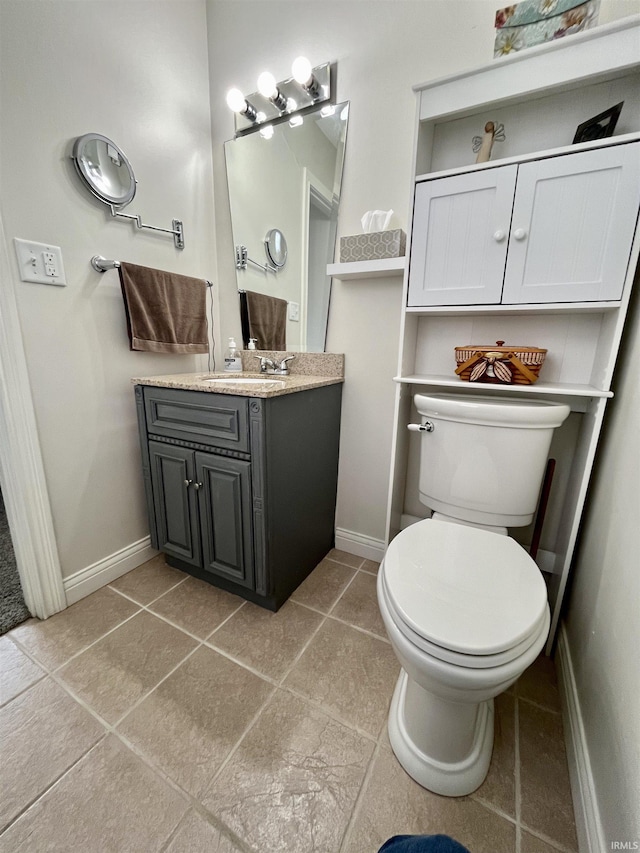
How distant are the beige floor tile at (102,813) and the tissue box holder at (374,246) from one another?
1.67 meters

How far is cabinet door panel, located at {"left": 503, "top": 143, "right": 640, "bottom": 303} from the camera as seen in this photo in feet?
2.96

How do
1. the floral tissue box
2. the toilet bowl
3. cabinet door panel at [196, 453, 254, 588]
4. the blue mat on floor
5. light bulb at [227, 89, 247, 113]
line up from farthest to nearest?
1. light bulb at [227, 89, 247, 113]
2. cabinet door panel at [196, 453, 254, 588]
3. the floral tissue box
4. the toilet bowl
5. the blue mat on floor

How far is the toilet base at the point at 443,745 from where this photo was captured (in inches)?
31.6

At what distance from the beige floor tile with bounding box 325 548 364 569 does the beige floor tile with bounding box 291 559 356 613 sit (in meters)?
0.03

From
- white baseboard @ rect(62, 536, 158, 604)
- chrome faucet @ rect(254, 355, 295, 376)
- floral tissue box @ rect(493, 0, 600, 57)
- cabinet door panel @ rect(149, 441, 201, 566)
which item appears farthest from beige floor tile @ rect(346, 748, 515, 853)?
floral tissue box @ rect(493, 0, 600, 57)

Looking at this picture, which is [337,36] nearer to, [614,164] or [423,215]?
[423,215]

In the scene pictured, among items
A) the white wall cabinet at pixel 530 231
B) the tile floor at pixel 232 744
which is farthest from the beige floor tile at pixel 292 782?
the white wall cabinet at pixel 530 231

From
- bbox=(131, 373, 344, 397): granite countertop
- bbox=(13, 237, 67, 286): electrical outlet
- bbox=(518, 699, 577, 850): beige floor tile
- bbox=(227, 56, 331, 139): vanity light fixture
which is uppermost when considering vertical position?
bbox=(227, 56, 331, 139): vanity light fixture

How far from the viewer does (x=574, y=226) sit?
96cm

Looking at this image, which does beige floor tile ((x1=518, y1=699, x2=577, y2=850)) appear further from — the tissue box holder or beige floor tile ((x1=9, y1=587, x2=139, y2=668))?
the tissue box holder

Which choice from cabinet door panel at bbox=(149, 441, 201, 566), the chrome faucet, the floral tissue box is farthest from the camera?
the chrome faucet

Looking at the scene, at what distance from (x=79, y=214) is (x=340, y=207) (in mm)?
983

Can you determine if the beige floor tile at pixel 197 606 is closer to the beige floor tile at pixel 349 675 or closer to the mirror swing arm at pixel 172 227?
the beige floor tile at pixel 349 675

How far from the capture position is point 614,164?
0.90 meters
